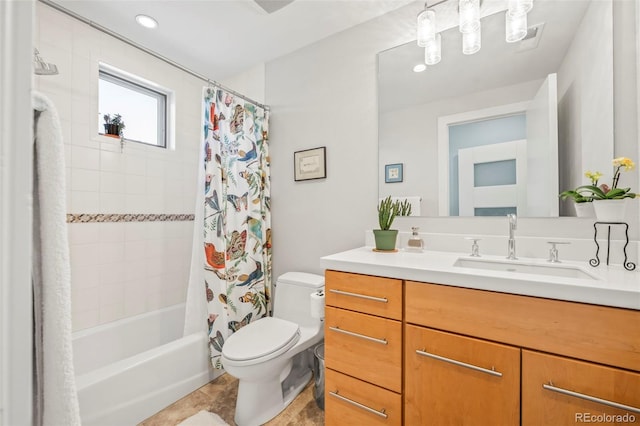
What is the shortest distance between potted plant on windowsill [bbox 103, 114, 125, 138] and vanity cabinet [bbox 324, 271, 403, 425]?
1.81 metres

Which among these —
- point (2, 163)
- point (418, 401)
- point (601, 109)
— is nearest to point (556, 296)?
point (418, 401)

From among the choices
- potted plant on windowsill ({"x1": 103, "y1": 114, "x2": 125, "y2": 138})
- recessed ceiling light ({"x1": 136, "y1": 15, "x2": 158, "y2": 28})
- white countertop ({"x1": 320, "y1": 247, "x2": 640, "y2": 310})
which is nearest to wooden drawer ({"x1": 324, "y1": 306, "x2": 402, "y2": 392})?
white countertop ({"x1": 320, "y1": 247, "x2": 640, "y2": 310})

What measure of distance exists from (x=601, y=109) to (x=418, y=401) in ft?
4.81

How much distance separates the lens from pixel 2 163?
288 mm

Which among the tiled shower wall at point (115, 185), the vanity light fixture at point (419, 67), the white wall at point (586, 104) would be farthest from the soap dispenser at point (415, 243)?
the tiled shower wall at point (115, 185)

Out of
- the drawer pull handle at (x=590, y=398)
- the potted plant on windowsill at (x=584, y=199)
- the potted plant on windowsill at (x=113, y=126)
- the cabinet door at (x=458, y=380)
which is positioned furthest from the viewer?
the potted plant on windowsill at (x=113, y=126)

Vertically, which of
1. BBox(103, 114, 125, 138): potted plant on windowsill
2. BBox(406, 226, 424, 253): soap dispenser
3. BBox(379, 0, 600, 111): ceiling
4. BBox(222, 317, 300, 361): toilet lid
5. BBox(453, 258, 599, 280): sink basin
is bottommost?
BBox(222, 317, 300, 361): toilet lid

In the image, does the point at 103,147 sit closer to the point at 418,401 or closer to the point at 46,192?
the point at 46,192

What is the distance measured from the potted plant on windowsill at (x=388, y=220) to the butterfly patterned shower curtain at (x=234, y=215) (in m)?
0.94

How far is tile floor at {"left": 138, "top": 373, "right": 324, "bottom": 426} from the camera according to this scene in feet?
4.77

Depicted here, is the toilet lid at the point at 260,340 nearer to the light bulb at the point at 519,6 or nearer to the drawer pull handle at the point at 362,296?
the drawer pull handle at the point at 362,296

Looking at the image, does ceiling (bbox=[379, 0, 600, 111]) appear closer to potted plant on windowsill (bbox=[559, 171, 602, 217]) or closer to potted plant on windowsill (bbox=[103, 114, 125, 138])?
potted plant on windowsill (bbox=[559, 171, 602, 217])

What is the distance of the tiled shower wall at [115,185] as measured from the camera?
1.69 m

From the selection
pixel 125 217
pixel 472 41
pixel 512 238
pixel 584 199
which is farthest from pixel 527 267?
pixel 125 217
